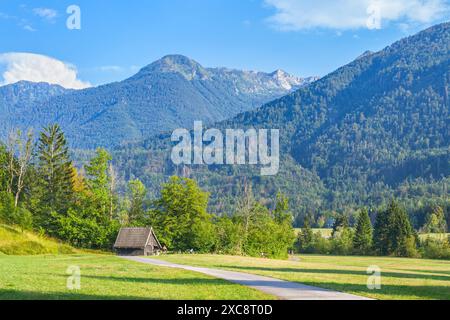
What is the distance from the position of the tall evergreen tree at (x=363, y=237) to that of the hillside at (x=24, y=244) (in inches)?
2611

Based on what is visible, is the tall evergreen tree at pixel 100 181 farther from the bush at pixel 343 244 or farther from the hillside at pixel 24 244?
the bush at pixel 343 244

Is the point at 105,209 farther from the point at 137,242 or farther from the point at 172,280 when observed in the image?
the point at 172,280

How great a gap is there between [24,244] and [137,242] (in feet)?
42.5

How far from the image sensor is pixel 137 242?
212 feet

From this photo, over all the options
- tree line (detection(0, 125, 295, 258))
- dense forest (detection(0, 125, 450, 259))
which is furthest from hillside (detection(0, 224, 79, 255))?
dense forest (detection(0, 125, 450, 259))

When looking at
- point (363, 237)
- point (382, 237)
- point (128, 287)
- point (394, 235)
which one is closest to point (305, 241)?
point (363, 237)

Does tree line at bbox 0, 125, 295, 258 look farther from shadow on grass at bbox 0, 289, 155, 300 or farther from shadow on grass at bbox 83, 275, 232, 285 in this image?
shadow on grass at bbox 0, 289, 155, 300

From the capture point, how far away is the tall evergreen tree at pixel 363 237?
111 m

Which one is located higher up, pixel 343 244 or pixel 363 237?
pixel 363 237

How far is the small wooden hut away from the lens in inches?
2537

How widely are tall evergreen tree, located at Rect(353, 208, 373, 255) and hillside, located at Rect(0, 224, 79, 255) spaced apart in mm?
66327
